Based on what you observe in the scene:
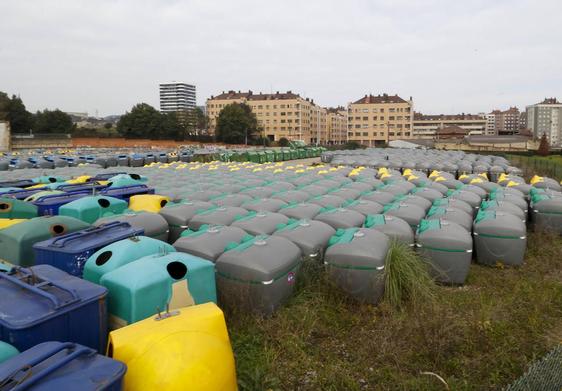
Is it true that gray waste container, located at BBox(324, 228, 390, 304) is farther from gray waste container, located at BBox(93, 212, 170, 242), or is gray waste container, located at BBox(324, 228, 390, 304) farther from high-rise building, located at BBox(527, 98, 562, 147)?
high-rise building, located at BBox(527, 98, 562, 147)

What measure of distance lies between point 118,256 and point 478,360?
12.9ft

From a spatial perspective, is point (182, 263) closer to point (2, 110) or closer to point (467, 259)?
point (467, 259)

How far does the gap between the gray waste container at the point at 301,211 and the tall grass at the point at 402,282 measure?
2287 mm

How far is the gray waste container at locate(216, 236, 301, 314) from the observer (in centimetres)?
485

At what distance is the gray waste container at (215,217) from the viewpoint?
702 centimetres

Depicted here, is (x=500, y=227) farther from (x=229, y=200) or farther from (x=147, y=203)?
(x=147, y=203)

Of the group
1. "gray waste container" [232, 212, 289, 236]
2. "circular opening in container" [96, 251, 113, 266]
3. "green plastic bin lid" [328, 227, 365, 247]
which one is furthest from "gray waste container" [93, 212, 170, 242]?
"green plastic bin lid" [328, 227, 365, 247]

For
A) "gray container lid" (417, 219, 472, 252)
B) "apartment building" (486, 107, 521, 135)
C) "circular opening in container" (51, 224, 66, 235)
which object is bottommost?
"gray container lid" (417, 219, 472, 252)

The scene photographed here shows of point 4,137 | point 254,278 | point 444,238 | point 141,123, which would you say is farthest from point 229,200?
point 141,123

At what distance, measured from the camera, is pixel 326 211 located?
7.82 metres

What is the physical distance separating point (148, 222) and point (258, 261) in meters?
2.53

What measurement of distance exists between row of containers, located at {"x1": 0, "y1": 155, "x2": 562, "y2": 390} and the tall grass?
0.18m

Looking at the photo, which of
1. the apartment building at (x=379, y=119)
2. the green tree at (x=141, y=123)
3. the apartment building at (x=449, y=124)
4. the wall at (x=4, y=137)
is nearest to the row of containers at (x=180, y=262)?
the wall at (x=4, y=137)

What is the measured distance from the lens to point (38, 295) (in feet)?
10.9
